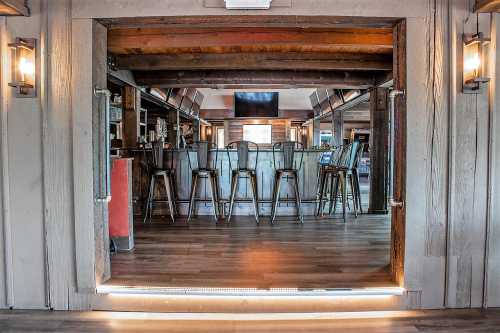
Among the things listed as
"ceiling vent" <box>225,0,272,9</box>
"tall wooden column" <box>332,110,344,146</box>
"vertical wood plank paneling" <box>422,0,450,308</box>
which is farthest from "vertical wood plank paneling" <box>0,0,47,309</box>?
"tall wooden column" <box>332,110,344,146</box>

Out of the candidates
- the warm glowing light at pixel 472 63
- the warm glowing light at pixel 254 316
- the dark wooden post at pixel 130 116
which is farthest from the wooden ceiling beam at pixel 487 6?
the dark wooden post at pixel 130 116

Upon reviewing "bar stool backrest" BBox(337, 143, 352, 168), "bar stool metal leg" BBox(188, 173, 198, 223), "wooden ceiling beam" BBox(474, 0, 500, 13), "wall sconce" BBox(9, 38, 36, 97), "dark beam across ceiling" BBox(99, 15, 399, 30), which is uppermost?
"wooden ceiling beam" BBox(474, 0, 500, 13)

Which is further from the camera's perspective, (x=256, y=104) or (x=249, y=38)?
(x=256, y=104)

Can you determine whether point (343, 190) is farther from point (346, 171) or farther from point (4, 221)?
point (4, 221)

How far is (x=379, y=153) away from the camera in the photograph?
4.95m

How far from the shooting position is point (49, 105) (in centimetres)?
205

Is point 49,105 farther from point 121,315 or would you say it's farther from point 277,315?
point 277,315

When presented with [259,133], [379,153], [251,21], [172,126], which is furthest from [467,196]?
[259,133]

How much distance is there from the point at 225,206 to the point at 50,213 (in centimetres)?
284

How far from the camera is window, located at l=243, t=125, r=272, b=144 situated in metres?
12.0

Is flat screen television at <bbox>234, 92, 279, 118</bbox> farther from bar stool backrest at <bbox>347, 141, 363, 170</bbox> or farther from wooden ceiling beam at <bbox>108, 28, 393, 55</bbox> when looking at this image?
wooden ceiling beam at <bbox>108, 28, 393, 55</bbox>

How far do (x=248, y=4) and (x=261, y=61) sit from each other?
230 centimetres

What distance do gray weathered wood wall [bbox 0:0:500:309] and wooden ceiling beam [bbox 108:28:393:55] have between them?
124 cm

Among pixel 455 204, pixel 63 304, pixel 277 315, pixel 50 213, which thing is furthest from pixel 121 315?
pixel 455 204
